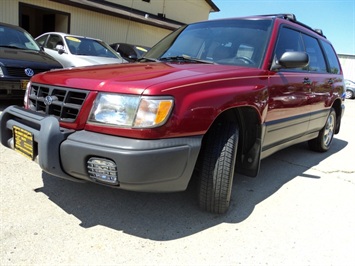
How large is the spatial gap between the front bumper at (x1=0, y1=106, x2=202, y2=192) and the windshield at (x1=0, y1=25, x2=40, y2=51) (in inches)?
199

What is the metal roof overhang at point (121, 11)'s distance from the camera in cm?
1250

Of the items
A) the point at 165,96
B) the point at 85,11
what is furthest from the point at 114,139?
the point at 85,11

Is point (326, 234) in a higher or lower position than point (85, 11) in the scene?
lower

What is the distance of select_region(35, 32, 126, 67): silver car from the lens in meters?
7.61

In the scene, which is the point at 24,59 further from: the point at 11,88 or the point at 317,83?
the point at 317,83

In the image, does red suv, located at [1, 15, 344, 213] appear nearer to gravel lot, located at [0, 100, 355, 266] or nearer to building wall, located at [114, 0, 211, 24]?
gravel lot, located at [0, 100, 355, 266]

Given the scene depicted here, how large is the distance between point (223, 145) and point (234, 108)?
0.39 metres

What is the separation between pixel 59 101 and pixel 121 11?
13.0m

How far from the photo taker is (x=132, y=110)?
7.03 feet

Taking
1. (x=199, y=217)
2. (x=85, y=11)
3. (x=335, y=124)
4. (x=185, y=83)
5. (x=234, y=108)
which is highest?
(x=85, y=11)

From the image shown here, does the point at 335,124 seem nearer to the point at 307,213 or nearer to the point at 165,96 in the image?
the point at 307,213

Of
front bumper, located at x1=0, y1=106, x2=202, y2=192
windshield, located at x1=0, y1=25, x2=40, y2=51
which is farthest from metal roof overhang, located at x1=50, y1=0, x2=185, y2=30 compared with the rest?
front bumper, located at x1=0, y1=106, x2=202, y2=192

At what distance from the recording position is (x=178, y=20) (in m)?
19.4

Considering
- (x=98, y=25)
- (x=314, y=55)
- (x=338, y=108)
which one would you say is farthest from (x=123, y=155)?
(x=98, y=25)
